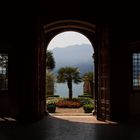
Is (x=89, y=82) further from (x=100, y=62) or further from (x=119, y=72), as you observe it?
(x=119, y=72)

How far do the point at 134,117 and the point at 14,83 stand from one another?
Result: 16.8 feet

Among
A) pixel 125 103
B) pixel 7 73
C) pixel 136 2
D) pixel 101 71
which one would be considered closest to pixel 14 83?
pixel 7 73

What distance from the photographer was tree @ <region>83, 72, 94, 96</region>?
3478 cm

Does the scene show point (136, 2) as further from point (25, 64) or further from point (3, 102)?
point (3, 102)

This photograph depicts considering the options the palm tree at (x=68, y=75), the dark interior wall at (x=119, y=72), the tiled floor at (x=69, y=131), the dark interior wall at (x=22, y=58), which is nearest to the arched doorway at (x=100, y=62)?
the dark interior wall at (x=119, y=72)

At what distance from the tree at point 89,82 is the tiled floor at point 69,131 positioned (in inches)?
839

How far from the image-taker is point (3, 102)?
15.4m

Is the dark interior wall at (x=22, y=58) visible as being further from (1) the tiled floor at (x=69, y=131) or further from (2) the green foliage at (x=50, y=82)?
(2) the green foliage at (x=50, y=82)

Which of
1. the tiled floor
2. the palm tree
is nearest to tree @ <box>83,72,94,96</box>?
the palm tree

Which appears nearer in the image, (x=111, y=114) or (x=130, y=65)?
(x=111, y=114)

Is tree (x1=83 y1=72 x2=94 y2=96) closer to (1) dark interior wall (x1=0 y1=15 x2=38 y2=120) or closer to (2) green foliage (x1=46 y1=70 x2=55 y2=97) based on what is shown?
(2) green foliage (x1=46 y1=70 x2=55 y2=97)

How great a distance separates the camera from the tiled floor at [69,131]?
32.5 feet

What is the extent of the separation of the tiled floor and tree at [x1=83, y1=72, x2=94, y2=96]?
70.0 feet

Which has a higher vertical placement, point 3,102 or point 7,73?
point 7,73
